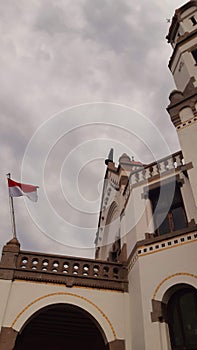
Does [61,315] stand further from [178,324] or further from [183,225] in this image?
[183,225]

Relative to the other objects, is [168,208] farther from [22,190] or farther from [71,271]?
[22,190]

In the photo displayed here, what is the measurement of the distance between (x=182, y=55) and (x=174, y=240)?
509 inches

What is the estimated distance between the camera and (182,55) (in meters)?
18.9

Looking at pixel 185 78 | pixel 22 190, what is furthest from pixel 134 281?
pixel 185 78

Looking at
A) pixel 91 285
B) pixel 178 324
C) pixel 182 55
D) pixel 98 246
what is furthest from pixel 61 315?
pixel 182 55

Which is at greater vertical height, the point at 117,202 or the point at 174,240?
the point at 117,202

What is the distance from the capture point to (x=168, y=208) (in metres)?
13.0

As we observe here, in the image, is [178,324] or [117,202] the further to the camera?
[117,202]

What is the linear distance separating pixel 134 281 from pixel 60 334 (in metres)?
6.26

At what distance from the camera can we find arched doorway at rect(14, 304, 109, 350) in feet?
45.5

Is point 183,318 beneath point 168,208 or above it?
beneath

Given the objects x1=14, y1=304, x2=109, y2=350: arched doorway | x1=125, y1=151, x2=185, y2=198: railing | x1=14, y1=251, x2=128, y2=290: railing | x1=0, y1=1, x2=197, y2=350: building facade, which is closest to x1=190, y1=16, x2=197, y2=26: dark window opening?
x1=0, y1=1, x2=197, y2=350: building facade

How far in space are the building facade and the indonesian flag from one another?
10.4ft

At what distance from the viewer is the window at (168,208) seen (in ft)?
40.9
